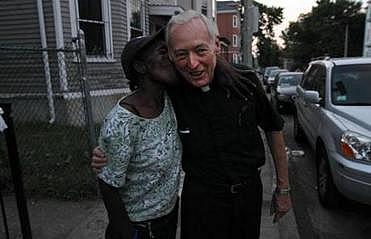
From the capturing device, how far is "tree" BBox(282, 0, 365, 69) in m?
54.8

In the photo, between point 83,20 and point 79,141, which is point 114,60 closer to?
point 83,20

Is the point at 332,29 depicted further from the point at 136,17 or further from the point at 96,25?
the point at 96,25

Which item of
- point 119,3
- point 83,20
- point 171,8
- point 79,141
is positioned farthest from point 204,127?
point 171,8

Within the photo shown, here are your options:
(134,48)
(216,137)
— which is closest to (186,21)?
(134,48)

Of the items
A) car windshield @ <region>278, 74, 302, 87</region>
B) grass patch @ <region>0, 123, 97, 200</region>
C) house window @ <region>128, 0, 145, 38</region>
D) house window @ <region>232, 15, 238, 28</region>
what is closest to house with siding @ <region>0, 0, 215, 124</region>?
grass patch @ <region>0, 123, 97, 200</region>

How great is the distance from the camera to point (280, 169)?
2408 millimetres

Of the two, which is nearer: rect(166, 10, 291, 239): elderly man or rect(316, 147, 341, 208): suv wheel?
rect(166, 10, 291, 239): elderly man

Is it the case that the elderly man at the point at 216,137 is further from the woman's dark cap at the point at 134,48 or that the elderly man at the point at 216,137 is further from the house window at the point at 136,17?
the house window at the point at 136,17

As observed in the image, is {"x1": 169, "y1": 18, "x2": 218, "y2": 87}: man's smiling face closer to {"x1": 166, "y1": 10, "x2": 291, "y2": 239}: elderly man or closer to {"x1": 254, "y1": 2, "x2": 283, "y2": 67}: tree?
{"x1": 166, "y1": 10, "x2": 291, "y2": 239}: elderly man

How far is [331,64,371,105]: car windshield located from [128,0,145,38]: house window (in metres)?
7.56

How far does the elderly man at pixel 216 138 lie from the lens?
1940 mm

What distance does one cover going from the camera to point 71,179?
5.09 meters

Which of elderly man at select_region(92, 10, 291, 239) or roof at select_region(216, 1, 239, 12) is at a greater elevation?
roof at select_region(216, 1, 239, 12)

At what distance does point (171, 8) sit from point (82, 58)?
440 inches
